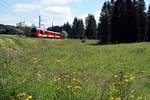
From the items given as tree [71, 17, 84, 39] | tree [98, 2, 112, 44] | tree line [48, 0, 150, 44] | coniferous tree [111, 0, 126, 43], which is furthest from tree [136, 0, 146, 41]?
tree [71, 17, 84, 39]

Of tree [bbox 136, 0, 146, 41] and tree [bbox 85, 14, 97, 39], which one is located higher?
tree [bbox 136, 0, 146, 41]

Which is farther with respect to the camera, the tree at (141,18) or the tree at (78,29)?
the tree at (78,29)

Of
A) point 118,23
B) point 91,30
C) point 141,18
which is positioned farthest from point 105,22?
point 91,30

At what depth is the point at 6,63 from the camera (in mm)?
9320

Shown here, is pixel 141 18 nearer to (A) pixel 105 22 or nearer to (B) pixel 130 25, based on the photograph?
(B) pixel 130 25

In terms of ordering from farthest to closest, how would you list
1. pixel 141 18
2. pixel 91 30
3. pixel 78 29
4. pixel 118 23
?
pixel 78 29
pixel 91 30
pixel 141 18
pixel 118 23

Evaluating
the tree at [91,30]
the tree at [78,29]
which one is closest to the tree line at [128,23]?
the tree at [91,30]

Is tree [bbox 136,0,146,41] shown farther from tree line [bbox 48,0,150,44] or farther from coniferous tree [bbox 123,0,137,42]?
coniferous tree [bbox 123,0,137,42]

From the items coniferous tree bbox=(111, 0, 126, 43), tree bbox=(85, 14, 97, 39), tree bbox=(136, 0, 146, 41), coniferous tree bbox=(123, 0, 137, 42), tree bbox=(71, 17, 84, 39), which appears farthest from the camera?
tree bbox=(71, 17, 84, 39)

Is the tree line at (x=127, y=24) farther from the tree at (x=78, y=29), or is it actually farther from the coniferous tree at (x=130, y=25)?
the tree at (x=78, y=29)

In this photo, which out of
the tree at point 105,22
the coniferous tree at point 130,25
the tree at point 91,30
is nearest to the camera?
the coniferous tree at point 130,25

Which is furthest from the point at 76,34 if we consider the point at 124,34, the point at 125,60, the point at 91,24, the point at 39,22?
the point at 125,60

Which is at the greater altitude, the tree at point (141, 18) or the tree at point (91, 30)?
the tree at point (141, 18)

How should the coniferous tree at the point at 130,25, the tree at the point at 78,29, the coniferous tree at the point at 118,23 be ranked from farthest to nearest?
the tree at the point at 78,29 < the coniferous tree at the point at 118,23 < the coniferous tree at the point at 130,25
